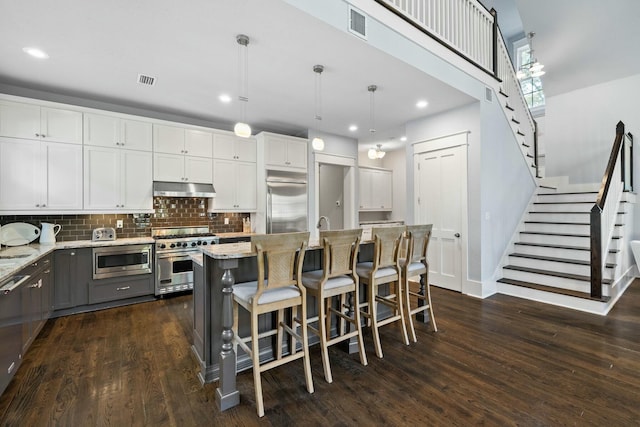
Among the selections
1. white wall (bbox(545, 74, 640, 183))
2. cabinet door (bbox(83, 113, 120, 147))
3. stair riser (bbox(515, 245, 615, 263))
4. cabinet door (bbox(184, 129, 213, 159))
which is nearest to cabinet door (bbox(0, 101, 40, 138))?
cabinet door (bbox(83, 113, 120, 147))

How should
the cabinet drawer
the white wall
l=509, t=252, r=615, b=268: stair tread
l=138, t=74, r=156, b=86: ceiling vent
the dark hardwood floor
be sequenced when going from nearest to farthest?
1. the dark hardwood floor
2. l=138, t=74, r=156, b=86: ceiling vent
3. the cabinet drawer
4. l=509, t=252, r=615, b=268: stair tread
5. the white wall

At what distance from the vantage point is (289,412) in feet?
6.17

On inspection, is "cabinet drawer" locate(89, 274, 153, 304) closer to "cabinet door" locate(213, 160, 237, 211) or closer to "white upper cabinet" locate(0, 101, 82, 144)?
"cabinet door" locate(213, 160, 237, 211)

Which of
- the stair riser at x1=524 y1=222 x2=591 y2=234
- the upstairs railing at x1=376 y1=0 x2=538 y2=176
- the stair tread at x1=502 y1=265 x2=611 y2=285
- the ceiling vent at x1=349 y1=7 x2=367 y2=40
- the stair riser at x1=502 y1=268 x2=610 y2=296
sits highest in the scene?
the upstairs railing at x1=376 y1=0 x2=538 y2=176

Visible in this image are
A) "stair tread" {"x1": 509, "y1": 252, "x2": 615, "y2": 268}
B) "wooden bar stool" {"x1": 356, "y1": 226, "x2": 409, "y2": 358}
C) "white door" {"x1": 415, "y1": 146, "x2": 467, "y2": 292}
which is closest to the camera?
"wooden bar stool" {"x1": 356, "y1": 226, "x2": 409, "y2": 358}

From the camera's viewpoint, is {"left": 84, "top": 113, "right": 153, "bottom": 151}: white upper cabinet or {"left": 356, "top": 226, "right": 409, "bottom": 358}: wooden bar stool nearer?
{"left": 356, "top": 226, "right": 409, "bottom": 358}: wooden bar stool

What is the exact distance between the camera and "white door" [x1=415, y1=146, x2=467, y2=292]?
4.51 meters

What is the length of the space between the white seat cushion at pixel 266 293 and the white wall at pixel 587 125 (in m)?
7.09

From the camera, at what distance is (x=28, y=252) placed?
9.71ft

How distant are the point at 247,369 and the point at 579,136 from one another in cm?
777

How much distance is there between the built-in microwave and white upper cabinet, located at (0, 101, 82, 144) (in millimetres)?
1491

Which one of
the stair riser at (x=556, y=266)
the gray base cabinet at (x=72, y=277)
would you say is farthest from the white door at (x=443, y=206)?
the gray base cabinet at (x=72, y=277)

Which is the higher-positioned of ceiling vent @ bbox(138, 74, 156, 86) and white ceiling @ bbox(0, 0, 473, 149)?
ceiling vent @ bbox(138, 74, 156, 86)

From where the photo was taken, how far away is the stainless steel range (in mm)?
4168
